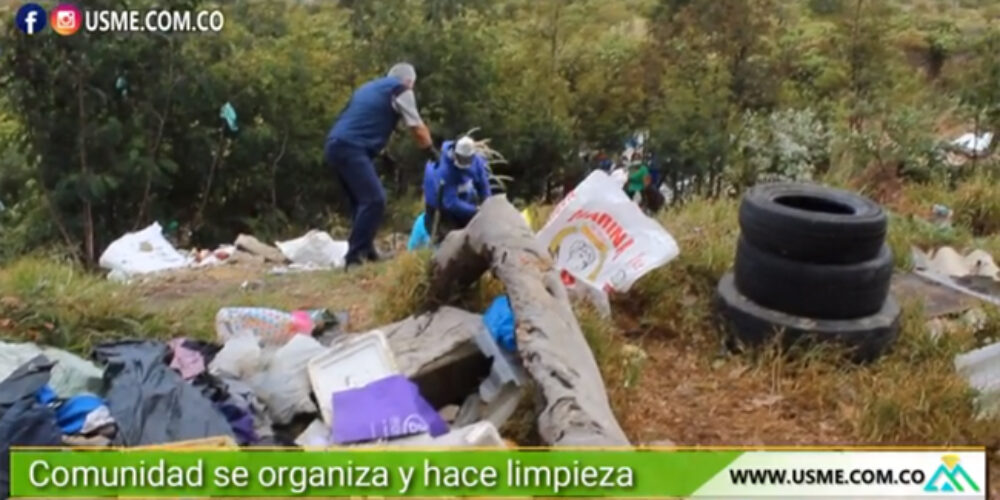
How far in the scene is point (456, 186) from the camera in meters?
6.00

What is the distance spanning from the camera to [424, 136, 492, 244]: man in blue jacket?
234 inches

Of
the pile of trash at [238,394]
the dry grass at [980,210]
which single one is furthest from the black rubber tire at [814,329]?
the dry grass at [980,210]

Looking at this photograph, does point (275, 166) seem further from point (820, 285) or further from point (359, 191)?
point (820, 285)

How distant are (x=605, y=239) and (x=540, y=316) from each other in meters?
1.24

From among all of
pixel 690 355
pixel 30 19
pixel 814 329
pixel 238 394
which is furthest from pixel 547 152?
pixel 238 394

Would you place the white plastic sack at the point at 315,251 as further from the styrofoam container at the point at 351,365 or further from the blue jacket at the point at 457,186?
the styrofoam container at the point at 351,365

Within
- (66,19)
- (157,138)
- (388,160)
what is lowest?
(388,160)

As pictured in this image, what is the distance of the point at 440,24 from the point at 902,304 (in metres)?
9.85

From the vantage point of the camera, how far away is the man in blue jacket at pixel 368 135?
21.6 ft

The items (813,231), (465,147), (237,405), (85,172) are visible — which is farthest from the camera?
(85,172)

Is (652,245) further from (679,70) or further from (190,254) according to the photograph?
(679,70)

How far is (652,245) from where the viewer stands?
470 cm

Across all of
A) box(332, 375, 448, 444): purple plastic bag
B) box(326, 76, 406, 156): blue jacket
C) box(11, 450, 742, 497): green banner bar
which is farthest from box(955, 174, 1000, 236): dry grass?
box(332, 375, 448, 444): purple plastic bag

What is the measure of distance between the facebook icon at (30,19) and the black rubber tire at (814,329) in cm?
743
